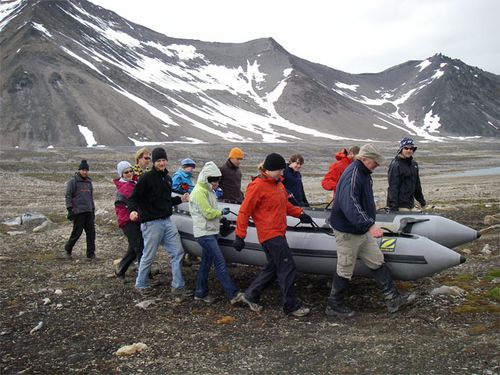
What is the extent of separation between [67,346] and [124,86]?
342ft

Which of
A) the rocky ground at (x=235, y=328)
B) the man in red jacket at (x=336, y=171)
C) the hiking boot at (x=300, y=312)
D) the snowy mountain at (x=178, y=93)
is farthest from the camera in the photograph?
the snowy mountain at (x=178, y=93)

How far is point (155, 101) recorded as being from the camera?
341 feet

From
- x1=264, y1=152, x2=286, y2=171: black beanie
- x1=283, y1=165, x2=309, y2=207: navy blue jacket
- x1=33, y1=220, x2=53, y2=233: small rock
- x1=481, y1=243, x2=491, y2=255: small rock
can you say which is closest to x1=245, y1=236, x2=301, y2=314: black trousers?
x1=264, y1=152, x2=286, y2=171: black beanie

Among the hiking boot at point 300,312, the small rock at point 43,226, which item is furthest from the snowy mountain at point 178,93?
the hiking boot at point 300,312

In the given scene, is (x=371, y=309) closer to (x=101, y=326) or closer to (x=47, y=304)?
(x=101, y=326)

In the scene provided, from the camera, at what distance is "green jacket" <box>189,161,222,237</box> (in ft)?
22.9

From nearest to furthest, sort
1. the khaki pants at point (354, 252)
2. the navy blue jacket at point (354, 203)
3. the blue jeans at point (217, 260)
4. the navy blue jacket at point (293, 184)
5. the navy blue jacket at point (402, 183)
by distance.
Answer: the navy blue jacket at point (354, 203) < the khaki pants at point (354, 252) < the blue jeans at point (217, 260) < the navy blue jacket at point (402, 183) < the navy blue jacket at point (293, 184)

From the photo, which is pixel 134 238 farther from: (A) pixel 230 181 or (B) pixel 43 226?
(B) pixel 43 226

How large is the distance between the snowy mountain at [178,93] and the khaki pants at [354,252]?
71.6 m

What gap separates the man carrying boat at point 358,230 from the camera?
6004 mm

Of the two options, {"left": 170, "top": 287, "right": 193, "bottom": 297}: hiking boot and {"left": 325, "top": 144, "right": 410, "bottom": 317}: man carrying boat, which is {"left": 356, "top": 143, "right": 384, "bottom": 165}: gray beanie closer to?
{"left": 325, "top": 144, "right": 410, "bottom": 317}: man carrying boat

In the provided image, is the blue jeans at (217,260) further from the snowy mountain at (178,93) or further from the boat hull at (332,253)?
the snowy mountain at (178,93)

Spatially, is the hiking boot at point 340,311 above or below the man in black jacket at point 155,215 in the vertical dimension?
below

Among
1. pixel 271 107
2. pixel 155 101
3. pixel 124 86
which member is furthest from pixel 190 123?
pixel 271 107
